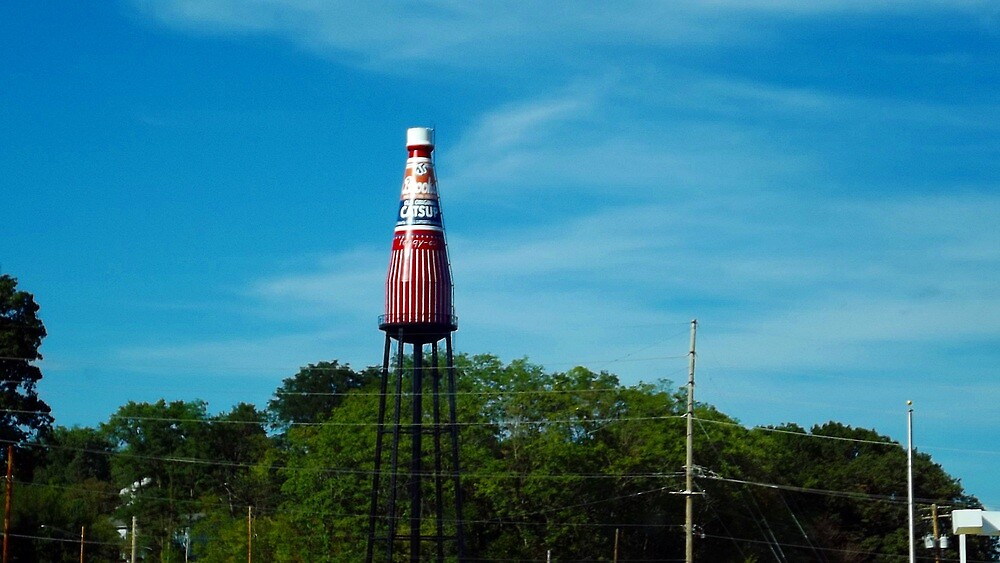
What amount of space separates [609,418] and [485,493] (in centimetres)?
795

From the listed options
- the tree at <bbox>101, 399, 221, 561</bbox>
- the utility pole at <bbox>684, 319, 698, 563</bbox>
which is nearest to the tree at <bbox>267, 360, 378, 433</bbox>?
the tree at <bbox>101, 399, 221, 561</bbox>

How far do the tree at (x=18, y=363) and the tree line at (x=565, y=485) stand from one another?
0.23 feet

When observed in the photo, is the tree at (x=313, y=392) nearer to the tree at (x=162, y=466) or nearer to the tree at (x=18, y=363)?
the tree at (x=162, y=466)

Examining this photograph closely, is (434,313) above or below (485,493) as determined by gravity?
above

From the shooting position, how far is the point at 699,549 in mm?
85438

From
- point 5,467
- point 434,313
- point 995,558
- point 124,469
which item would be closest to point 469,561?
point 434,313

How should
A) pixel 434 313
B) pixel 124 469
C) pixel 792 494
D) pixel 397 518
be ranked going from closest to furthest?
1. pixel 434 313
2. pixel 397 518
3. pixel 792 494
4. pixel 124 469

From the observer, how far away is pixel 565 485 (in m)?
80.9

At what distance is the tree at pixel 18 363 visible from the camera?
81.1 meters

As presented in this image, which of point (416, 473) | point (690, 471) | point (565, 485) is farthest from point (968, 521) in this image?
point (565, 485)

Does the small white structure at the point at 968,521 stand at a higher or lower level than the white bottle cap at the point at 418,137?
lower

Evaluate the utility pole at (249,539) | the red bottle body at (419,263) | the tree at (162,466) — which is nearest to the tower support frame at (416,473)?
the red bottle body at (419,263)

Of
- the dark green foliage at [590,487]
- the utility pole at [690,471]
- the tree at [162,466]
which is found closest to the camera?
the utility pole at [690,471]

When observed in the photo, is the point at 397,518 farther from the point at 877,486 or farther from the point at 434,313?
the point at 877,486
